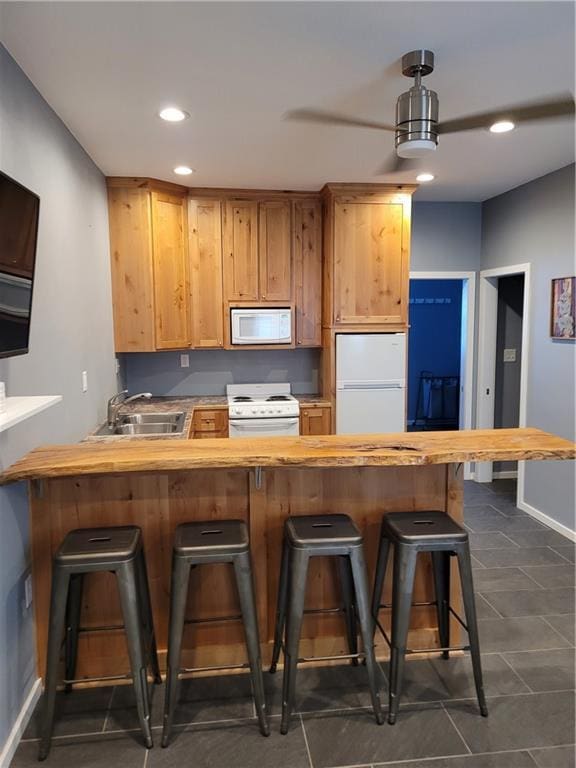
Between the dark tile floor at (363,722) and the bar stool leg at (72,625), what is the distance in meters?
0.10

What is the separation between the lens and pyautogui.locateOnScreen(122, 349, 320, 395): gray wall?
4.82 m

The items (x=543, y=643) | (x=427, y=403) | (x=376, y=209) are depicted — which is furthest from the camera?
(x=427, y=403)

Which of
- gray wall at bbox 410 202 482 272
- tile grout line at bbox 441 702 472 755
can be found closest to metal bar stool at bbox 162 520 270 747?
tile grout line at bbox 441 702 472 755

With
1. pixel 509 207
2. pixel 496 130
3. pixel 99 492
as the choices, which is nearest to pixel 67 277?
pixel 99 492

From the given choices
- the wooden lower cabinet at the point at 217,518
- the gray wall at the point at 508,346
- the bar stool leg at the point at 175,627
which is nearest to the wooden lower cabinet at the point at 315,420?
the gray wall at the point at 508,346

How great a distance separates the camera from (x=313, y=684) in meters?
2.33

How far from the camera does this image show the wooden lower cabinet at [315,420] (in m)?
4.44

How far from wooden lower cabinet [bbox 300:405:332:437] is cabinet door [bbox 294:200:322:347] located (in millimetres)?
611

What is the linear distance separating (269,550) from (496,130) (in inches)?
103

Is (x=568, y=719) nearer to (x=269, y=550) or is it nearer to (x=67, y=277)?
(x=269, y=550)

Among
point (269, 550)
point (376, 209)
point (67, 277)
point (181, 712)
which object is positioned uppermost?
point (376, 209)

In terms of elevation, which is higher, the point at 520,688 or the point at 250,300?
the point at 250,300

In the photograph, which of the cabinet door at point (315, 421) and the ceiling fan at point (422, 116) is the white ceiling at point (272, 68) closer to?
Result: the ceiling fan at point (422, 116)

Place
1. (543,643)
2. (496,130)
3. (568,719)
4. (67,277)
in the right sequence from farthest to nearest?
(496,130), (67,277), (543,643), (568,719)
